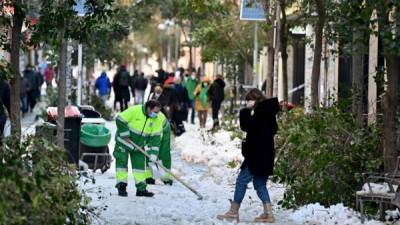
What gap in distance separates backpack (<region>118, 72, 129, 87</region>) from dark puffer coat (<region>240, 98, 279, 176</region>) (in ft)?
71.9

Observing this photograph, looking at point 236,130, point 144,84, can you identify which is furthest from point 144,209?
point 144,84

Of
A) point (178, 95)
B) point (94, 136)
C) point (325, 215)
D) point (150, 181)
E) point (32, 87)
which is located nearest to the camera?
point (325, 215)

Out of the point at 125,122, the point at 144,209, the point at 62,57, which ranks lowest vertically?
the point at 144,209

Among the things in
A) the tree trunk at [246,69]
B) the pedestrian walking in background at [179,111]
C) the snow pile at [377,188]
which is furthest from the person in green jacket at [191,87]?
the snow pile at [377,188]

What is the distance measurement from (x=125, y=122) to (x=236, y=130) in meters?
8.70

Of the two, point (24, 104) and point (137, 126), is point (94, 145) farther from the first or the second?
point (24, 104)

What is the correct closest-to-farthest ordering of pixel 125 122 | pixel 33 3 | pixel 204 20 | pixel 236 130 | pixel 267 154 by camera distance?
1. pixel 267 154
2. pixel 33 3
3. pixel 125 122
4. pixel 236 130
5. pixel 204 20

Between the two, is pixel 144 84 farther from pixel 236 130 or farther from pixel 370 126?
pixel 370 126

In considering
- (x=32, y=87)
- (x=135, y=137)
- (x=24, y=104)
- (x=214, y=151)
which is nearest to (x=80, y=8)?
(x=135, y=137)

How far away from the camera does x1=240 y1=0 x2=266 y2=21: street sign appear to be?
2152 cm

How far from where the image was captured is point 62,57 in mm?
11609

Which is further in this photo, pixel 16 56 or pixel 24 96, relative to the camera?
pixel 24 96

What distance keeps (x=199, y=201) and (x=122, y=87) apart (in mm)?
20077

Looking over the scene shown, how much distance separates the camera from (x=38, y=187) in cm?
770
